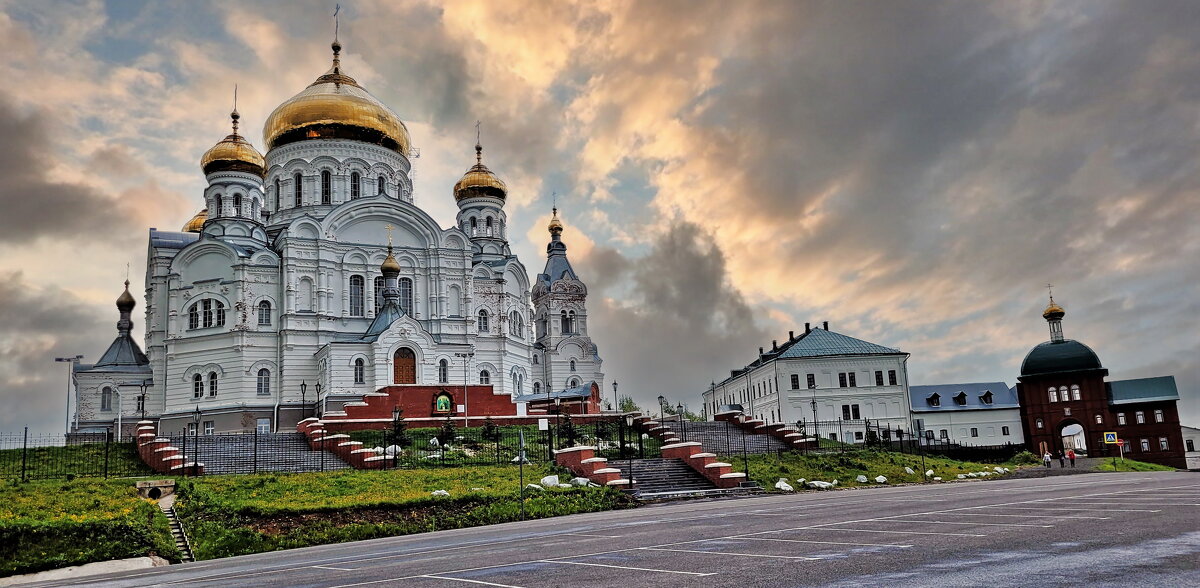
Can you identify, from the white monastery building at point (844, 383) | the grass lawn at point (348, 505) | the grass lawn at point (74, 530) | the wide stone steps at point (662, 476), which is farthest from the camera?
the white monastery building at point (844, 383)

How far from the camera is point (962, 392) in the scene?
216ft

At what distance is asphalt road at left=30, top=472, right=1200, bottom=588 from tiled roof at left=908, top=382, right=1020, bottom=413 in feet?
162

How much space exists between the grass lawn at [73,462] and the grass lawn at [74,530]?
650 centimetres

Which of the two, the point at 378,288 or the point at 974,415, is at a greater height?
the point at 378,288

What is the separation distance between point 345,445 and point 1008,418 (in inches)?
1969

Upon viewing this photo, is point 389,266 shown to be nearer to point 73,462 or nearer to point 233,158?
point 233,158

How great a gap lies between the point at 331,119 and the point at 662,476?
→ 3453 cm

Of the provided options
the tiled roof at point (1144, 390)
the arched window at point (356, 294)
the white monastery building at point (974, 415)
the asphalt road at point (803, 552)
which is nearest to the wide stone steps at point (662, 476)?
the asphalt road at point (803, 552)

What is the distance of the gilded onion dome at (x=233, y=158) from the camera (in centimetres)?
5216

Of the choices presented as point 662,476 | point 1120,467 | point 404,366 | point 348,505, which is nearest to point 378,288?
point 404,366

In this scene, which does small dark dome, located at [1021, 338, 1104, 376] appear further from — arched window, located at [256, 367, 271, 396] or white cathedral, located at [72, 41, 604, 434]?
arched window, located at [256, 367, 271, 396]

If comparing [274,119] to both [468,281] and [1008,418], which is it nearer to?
[468,281]

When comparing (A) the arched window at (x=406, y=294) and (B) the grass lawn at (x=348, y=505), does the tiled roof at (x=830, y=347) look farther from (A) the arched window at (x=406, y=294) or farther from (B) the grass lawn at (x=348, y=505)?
(B) the grass lawn at (x=348, y=505)

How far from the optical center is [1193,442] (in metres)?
63.6
